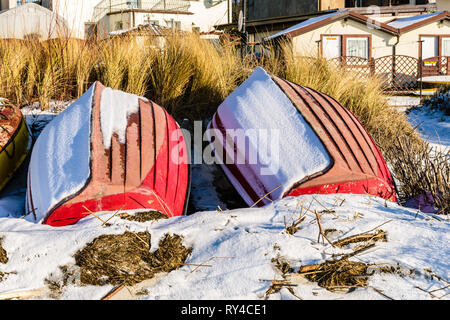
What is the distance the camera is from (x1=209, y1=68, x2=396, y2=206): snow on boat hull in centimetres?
303

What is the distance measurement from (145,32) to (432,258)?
488 centimetres

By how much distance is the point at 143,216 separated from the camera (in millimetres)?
2537

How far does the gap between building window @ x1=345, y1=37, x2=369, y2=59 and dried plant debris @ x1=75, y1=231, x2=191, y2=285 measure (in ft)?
50.1

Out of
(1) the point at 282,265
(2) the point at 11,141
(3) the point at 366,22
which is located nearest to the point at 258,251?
(1) the point at 282,265

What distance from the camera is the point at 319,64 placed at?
5840 millimetres

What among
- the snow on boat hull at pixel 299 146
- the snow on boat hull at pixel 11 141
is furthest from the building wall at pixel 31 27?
the snow on boat hull at pixel 299 146

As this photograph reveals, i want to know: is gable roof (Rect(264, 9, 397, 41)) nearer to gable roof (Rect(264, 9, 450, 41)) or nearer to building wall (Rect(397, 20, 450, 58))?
gable roof (Rect(264, 9, 450, 41))

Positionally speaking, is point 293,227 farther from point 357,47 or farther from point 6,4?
point 6,4

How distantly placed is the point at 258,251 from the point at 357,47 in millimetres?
15434

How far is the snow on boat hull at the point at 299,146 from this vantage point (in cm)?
303

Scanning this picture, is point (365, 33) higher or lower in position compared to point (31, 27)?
higher

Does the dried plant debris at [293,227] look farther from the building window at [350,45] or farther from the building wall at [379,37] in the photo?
the building window at [350,45]

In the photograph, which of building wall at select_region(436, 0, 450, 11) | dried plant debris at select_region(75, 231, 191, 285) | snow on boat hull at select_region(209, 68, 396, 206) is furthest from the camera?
building wall at select_region(436, 0, 450, 11)

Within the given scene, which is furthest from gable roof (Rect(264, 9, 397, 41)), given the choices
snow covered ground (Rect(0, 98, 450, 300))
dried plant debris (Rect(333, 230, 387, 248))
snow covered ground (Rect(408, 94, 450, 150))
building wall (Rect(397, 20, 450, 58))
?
dried plant debris (Rect(333, 230, 387, 248))
